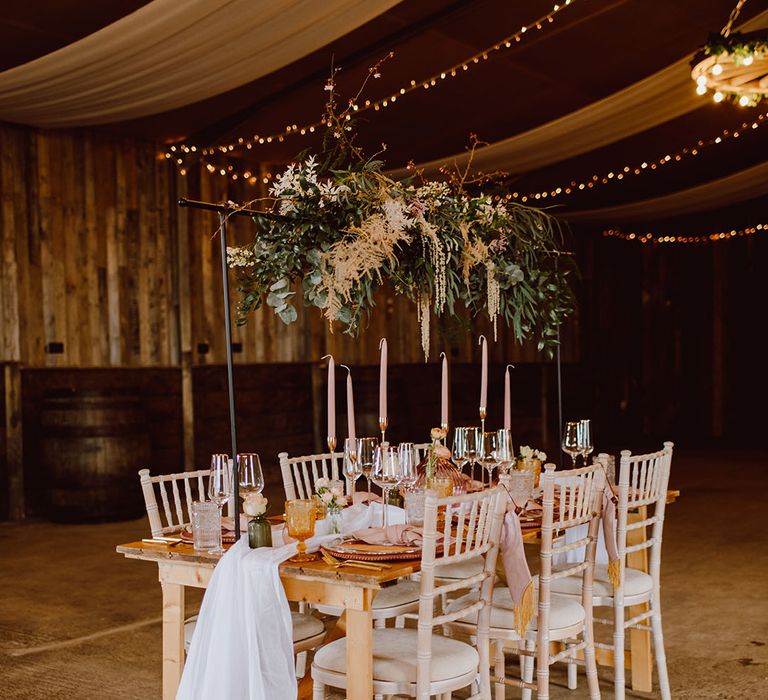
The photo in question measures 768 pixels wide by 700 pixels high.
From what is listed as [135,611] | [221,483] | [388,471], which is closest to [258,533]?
[221,483]

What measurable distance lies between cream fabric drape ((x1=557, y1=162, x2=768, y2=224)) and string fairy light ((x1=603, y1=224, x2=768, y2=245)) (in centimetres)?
223

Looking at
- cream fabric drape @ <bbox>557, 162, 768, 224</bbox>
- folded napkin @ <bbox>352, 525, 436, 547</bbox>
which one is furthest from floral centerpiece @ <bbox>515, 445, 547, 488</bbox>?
cream fabric drape @ <bbox>557, 162, 768, 224</bbox>

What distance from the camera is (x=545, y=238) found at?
3.55 metres

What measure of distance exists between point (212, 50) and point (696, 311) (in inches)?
415

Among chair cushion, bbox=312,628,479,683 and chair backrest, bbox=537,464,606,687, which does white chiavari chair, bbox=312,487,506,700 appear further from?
chair backrest, bbox=537,464,606,687

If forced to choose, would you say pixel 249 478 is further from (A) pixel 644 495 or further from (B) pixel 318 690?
(A) pixel 644 495

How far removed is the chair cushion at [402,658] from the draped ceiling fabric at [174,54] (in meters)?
3.65

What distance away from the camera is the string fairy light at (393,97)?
647 cm

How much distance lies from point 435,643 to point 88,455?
522 cm

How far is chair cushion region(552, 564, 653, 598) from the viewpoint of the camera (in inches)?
137

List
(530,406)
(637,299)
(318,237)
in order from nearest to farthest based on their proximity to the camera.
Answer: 1. (318,237)
2. (530,406)
3. (637,299)

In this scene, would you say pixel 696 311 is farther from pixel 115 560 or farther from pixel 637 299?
pixel 115 560

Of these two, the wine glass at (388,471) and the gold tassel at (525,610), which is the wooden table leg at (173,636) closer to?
Result: the wine glass at (388,471)

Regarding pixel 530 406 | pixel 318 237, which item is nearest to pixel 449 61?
pixel 318 237
